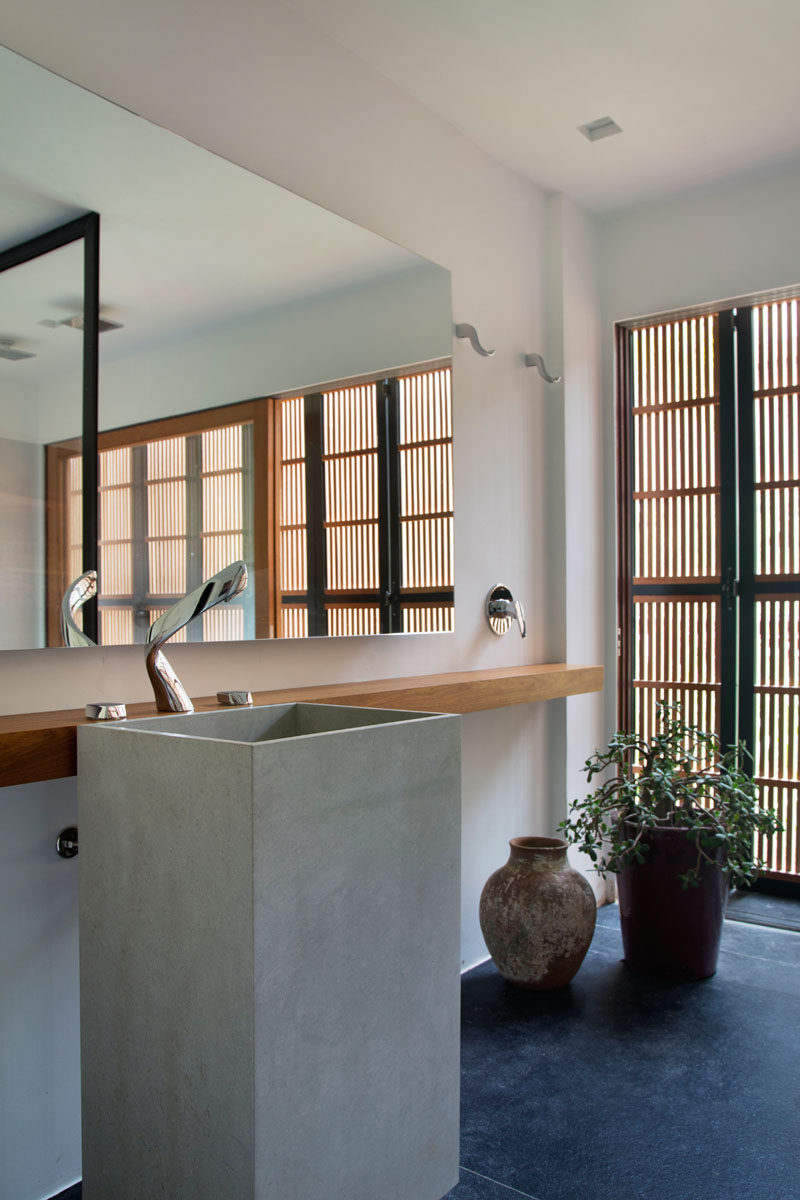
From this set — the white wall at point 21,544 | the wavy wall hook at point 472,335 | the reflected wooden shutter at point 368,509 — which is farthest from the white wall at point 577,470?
the white wall at point 21,544

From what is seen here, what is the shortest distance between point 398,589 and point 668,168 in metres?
1.75

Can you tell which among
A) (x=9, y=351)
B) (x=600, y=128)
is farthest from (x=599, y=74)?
(x=9, y=351)

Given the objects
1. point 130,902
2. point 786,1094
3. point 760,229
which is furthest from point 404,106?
point 786,1094

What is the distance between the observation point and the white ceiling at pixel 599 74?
88.1 inches

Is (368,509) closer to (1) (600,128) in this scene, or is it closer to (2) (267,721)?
(2) (267,721)

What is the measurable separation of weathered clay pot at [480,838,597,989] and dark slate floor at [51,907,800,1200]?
3.5 inches

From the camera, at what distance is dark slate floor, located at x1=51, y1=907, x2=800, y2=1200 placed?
68.8 inches

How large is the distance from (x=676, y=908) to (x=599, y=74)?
2.34 m

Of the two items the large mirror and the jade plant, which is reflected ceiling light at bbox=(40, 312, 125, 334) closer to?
the large mirror

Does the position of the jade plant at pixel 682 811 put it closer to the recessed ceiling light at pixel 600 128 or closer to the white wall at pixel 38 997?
the white wall at pixel 38 997

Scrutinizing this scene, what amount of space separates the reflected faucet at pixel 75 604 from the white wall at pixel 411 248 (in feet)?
0.18

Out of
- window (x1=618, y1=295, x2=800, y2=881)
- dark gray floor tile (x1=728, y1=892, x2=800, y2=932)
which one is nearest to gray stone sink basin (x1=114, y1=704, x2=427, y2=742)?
window (x1=618, y1=295, x2=800, y2=881)

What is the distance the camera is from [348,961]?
1.36m

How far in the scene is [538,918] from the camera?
251 centimetres
